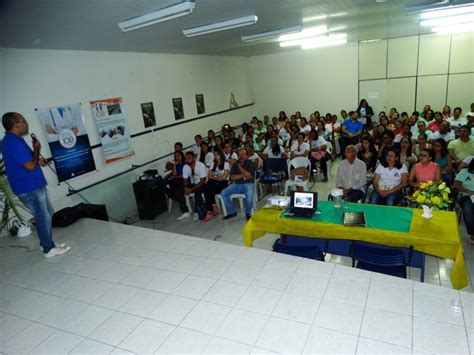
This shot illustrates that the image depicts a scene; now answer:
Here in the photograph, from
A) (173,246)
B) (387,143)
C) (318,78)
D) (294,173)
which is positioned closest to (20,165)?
(173,246)

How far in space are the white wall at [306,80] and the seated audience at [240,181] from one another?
6.30 meters

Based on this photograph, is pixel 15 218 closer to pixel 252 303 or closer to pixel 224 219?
pixel 224 219

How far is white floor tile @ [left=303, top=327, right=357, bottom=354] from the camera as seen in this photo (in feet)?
7.64

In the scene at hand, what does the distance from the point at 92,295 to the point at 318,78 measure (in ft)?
32.6

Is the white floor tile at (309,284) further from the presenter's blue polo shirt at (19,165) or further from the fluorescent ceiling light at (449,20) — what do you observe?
the fluorescent ceiling light at (449,20)

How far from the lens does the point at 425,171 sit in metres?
4.85

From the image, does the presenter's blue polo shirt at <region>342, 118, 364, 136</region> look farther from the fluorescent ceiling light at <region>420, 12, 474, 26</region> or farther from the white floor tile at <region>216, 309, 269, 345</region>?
the white floor tile at <region>216, 309, 269, 345</region>

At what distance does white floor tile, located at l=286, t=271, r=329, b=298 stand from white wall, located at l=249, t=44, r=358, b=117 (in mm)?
8888

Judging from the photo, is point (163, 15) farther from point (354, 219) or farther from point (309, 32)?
point (309, 32)

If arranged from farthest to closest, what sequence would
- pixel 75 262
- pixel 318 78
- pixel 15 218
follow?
pixel 318 78, pixel 15 218, pixel 75 262

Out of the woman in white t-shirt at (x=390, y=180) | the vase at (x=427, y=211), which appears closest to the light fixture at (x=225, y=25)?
the woman in white t-shirt at (x=390, y=180)

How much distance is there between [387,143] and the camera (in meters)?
6.30

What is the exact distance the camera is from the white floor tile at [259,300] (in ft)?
9.24

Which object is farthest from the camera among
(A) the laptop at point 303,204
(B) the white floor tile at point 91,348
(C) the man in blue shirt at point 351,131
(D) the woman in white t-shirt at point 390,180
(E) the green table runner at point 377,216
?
(C) the man in blue shirt at point 351,131
